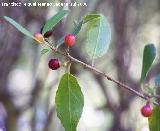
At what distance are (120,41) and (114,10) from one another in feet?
0.52

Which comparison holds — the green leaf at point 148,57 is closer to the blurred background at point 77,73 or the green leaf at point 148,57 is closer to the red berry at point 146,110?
the red berry at point 146,110

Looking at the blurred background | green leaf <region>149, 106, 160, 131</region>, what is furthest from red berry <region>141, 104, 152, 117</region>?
the blurred background

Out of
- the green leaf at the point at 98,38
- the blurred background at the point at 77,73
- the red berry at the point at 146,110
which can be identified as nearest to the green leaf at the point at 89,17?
the green leaf at the point at 98,38

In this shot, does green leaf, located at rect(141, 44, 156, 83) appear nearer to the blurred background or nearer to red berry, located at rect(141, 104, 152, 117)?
red berry, located at rect(141, 104, 152, 117)

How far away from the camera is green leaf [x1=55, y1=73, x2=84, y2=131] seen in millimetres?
661

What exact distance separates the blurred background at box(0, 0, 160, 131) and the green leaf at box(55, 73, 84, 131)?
4.00 feet

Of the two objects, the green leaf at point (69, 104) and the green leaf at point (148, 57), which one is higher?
the green leaf at point (148, 57)

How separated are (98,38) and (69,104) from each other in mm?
154

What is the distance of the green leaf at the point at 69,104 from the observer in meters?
0.66

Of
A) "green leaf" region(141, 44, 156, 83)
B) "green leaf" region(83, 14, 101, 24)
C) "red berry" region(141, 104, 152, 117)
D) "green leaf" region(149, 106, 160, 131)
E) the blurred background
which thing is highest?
"green leaf" region(83, 14, 101, 24)

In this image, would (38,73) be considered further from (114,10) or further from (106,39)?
(106,39)

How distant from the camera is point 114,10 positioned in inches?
83.8

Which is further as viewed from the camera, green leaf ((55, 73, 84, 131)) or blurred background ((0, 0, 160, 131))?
blurred background ((0, 0, 160, 131))

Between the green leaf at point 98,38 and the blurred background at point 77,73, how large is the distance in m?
1.12
